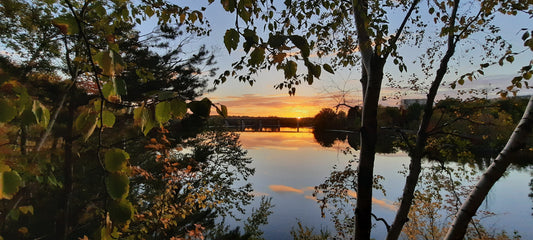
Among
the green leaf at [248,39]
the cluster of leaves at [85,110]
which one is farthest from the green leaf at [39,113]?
the green leaf at [248,39]

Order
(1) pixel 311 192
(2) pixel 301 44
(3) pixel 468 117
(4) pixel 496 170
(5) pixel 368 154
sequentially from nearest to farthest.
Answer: (2) pixel 301 44
(4) pixel 496 170
(5) pixel 368 154
(3) pixel 468 117
(1) pixel 311 192

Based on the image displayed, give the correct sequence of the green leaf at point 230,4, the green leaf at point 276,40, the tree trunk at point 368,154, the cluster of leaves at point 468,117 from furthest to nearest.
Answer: the cluster of leaves at point 468,117, the tree trunk at point 368,154, the green leaf at point 230,4, the green leaf at point 276,40

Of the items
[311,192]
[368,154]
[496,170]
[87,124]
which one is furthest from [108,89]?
[311,192]

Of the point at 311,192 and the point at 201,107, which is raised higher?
the point at 201,107

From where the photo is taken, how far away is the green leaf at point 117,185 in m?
0.49

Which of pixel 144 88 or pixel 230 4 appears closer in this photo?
pixel 230 4

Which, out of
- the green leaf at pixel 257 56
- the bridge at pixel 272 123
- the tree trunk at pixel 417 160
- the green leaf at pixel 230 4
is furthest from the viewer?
the bridge at pixel 272 123

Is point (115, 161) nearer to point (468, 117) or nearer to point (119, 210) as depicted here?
point (119, 210)

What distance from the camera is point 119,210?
52 centimetres

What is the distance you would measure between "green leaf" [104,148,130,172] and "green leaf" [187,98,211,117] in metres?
0.16

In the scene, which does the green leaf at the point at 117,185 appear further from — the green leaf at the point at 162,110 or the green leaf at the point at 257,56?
the green leaf at the point at 257,56

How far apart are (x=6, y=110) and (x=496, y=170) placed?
2.29 m

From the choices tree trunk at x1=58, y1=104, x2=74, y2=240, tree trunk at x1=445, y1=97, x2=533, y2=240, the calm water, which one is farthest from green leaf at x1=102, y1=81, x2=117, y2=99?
tree trunk at x1=58, y1=104, x2=74, y2=240

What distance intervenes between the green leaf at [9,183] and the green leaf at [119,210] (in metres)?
0.19
